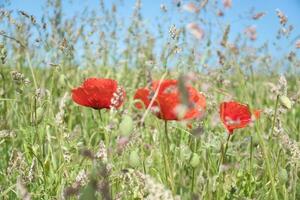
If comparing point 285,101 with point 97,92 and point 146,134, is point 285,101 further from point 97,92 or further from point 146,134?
point 146,134

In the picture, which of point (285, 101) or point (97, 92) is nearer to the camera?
point (285, 101)

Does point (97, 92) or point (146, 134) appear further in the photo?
point (146, 134)

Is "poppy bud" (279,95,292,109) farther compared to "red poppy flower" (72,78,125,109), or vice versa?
"red poppy flower" (72,78,125,109)

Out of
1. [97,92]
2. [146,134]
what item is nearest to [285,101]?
[97,92]

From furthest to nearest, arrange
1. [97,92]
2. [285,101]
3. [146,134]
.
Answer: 1. [146,134]
2. [97,92]
3. [285,101]

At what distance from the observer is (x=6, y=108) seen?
96.0 inches

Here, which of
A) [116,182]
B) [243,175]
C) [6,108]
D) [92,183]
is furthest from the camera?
[6,108]

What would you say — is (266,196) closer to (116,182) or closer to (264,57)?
(116,182)

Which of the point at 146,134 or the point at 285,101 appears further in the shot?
→ the point at 146,134

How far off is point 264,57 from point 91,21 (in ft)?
4.45

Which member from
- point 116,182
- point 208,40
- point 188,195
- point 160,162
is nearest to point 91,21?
point 208,40

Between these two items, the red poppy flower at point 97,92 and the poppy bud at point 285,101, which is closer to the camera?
the poppy bud at point 285,101

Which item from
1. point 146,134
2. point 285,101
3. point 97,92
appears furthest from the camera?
point 146,134

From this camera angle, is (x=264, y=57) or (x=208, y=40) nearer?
(x=208, y=40)
